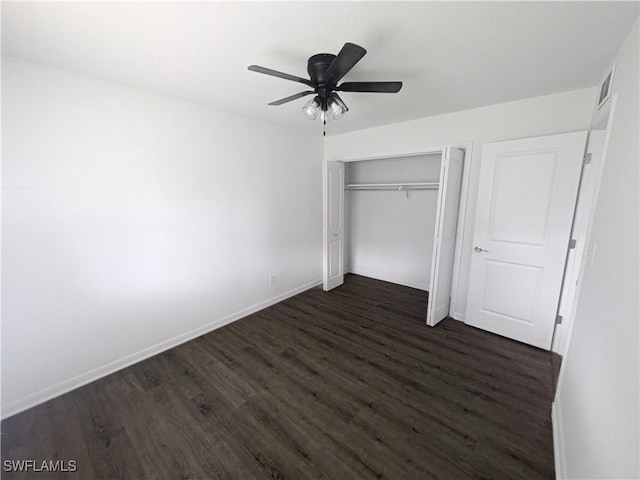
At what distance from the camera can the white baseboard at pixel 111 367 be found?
6.18 feet

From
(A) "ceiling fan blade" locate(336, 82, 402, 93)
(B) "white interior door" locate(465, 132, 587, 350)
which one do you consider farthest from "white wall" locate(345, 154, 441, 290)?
(A) "ceiling fan blade" locate(336, 82, 402, 93)

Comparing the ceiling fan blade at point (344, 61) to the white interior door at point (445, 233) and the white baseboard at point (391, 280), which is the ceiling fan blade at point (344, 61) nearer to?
the white interior door at point (445, 233)

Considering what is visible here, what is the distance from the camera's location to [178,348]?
2.64 meters

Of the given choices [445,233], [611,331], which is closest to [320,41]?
[611,331]

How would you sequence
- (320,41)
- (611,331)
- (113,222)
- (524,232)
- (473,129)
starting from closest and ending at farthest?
(611,331) → (320,41) → (113,222) → (524,232) → (473,129)

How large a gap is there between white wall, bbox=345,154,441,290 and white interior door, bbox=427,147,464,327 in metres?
0.91

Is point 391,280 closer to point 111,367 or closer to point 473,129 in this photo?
point 473,129

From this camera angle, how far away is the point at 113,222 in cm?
217

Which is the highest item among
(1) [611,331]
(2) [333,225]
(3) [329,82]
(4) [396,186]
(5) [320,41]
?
(5) [320,41]

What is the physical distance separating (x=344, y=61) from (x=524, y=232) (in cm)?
241

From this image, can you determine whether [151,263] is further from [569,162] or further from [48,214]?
Result: [569,162]

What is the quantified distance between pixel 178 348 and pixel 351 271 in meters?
3.25

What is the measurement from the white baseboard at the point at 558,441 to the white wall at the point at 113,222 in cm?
299

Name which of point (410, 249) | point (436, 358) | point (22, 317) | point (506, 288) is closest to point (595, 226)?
point (506, 288)
